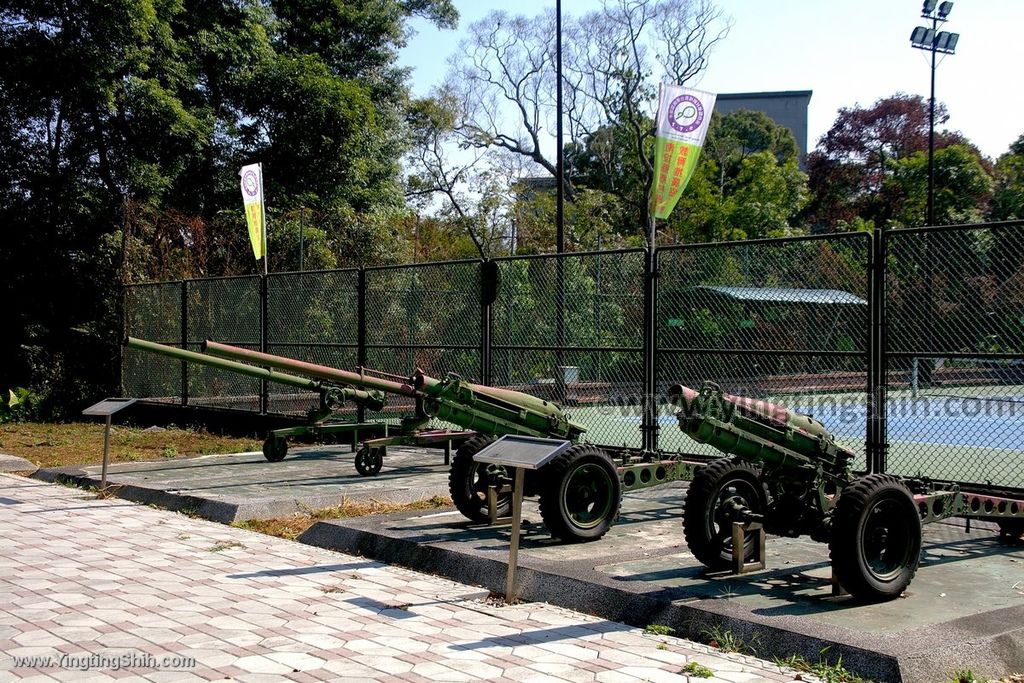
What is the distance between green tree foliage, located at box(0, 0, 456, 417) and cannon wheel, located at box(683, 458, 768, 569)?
17.5 meters

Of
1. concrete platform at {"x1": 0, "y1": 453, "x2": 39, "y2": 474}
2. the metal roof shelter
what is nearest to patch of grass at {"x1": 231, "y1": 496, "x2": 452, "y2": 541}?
the metal roof shelter

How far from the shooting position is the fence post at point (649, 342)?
10.9m

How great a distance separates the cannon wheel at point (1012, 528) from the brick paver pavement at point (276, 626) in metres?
3.34

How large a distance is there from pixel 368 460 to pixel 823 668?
293 inches

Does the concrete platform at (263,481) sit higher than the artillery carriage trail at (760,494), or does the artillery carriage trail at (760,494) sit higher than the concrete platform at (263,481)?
the artillery carriage trail at (760,494)

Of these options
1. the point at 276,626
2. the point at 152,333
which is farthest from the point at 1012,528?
the point at 152,333

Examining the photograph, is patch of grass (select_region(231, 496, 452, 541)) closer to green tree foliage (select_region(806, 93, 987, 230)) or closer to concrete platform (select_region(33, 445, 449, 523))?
concrete platform (select_region(33, 445, 449, 523))

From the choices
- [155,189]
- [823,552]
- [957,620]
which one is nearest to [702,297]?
[823,552]

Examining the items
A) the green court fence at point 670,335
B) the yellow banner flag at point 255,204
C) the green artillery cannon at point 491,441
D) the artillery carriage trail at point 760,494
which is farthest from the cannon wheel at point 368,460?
the yellow banner flag at point 255,204

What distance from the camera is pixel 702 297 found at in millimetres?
15008

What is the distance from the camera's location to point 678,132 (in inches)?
459

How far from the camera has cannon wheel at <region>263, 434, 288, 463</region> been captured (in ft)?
44.6

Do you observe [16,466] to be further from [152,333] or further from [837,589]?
[837,589]

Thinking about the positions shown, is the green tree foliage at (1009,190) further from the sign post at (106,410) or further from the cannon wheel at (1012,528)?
the sign post at (106,410)
